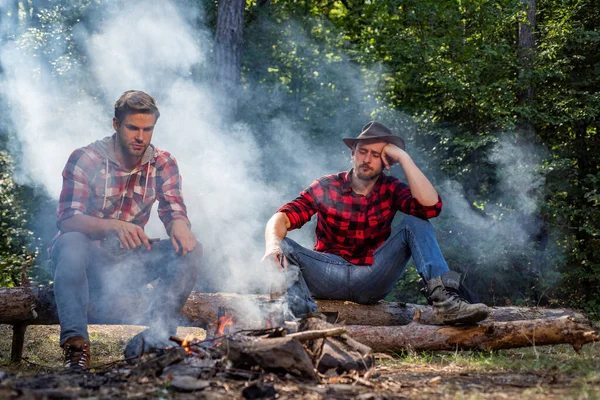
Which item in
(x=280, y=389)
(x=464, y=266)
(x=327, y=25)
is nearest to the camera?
(x=280, y=389)

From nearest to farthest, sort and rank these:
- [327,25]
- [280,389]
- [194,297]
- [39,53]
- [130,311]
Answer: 1. [280,389]
2. [130,311]
3. [194,297]
4. [39,53]
5. [327,25]

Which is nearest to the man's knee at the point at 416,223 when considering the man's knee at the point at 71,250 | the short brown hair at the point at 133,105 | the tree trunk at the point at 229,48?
the short brown hair at the point at 133,105

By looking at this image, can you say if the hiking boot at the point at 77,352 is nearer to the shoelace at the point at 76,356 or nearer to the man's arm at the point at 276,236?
the shoelace at the point at 76,356

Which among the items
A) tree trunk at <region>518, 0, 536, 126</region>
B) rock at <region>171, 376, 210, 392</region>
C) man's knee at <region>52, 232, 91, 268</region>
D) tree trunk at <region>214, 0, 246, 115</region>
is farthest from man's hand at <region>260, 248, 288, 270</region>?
tree trunk at <region>518, 0, 536, 126</region>

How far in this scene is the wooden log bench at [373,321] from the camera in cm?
402

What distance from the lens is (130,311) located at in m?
4.25

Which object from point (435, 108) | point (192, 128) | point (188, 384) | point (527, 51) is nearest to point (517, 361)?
point (188, 384)

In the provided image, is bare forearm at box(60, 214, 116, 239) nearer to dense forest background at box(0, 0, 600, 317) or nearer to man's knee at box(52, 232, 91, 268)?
man's knee at box(52, 232, 91, 268)

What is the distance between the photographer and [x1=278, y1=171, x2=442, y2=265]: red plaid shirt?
183 inches

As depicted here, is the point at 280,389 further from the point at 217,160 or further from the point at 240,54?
the point at 240,54

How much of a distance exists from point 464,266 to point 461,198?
3.07 ft

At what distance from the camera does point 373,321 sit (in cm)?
475

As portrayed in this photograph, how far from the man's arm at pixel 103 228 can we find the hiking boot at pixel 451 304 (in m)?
1.94

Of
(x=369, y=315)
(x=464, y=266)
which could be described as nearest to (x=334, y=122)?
(x=464, y=266)
